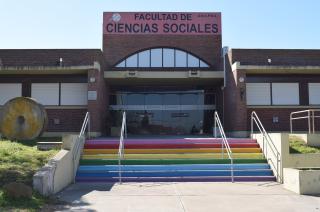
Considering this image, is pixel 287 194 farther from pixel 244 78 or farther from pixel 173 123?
pixel 173 123

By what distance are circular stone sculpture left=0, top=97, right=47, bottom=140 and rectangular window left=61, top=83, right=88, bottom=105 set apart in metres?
4.88

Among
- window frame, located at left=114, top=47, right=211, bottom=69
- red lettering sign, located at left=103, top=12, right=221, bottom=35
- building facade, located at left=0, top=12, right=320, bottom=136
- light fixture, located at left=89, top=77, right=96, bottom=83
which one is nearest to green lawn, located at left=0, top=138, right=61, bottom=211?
light fixture, located at left=89, top=77, right=96, bottom=83

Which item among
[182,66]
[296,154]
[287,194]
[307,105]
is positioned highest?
[182,66]

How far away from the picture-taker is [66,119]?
2091 cm

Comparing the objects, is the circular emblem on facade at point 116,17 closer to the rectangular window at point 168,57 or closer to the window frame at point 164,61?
the window frame at point 164,61

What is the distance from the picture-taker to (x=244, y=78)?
778 inches

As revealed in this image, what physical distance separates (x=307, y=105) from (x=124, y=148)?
10.4 metres

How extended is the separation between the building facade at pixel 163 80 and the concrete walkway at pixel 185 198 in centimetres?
806

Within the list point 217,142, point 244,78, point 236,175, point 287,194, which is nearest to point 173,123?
point 244,78

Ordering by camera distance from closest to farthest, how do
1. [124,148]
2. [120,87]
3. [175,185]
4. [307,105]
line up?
[175,185] < [124,148] < [307,105] < [120,87]

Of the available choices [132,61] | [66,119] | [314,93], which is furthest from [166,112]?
[314,93]

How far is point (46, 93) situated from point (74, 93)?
1402mm

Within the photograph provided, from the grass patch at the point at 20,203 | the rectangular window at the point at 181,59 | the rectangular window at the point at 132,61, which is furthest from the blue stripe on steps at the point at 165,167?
the rectangular window at the point at 132,61

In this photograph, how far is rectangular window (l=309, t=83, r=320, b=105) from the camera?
2153cm
